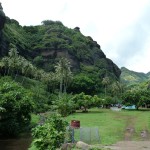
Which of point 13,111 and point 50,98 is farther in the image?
point 50,98

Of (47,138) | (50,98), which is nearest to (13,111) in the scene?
(47,138)

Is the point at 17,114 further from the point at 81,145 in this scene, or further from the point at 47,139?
the point at 47,139

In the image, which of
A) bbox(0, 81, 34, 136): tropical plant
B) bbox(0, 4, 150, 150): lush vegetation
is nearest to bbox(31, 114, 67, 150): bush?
bbox(0, 4, 150, 150): lush vegetation

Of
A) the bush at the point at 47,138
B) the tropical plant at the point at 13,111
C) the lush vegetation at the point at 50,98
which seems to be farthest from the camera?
the tropical plant at the point at 13,111

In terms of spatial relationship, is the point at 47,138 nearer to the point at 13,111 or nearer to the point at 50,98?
the point at 13,111

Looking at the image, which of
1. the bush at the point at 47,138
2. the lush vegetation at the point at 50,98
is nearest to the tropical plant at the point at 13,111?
the lush vegetation at the point at 50,98

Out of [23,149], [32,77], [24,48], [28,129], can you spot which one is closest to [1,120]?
[28,129]

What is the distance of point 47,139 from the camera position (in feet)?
87.1

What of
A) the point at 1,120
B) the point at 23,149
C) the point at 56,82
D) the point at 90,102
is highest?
the point at 56,82

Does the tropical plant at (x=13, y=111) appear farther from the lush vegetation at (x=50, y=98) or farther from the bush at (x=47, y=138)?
the bush at (x=47, y=138)

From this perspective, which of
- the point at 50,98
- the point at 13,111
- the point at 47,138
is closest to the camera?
the point at 47,138

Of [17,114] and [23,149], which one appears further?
[17,114]

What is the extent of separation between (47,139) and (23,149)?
1640 centimetres

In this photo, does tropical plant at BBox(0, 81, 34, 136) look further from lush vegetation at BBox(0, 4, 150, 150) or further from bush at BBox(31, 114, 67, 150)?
bush at BBox(31, 114, 67, 150)
